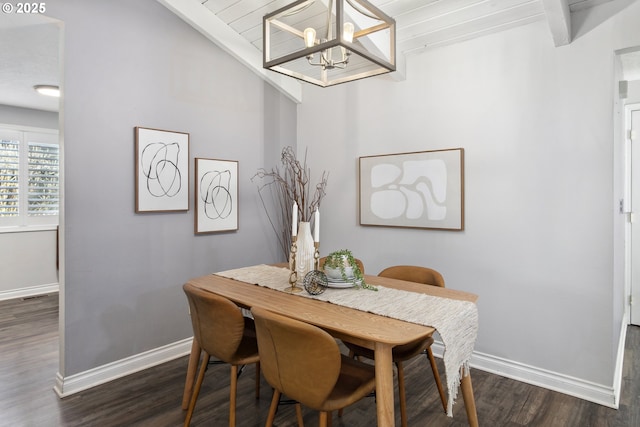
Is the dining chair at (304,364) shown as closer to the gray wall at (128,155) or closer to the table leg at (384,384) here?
the table leg at (384,384)

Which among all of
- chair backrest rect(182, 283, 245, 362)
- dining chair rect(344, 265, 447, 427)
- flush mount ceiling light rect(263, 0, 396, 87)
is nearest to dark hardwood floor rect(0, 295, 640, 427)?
dining chair rect(344, 265, 447, 427)

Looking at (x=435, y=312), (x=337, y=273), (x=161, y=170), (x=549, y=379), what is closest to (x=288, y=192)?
(x=161, y=170)

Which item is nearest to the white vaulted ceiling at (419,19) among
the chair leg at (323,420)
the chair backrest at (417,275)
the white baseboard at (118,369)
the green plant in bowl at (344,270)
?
the chair backrest at (417,275)

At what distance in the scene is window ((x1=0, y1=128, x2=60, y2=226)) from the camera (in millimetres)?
4551

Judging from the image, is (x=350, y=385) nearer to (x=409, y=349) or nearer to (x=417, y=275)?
(x=409, y=349)

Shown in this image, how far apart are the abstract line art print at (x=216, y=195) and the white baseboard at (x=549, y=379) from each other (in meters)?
2.33

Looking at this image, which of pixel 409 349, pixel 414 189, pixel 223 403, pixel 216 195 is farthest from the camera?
pixel 216 195

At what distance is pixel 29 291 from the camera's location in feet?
15.4

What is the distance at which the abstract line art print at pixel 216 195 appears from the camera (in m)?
3.11

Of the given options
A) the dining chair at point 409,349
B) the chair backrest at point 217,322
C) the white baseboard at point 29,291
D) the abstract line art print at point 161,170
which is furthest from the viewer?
the white baseboard at point 29,291

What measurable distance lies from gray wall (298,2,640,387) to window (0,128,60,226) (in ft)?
14.5

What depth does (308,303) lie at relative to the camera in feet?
6.02

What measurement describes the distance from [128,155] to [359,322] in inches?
82.9

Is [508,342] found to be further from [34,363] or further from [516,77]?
[34,363]
